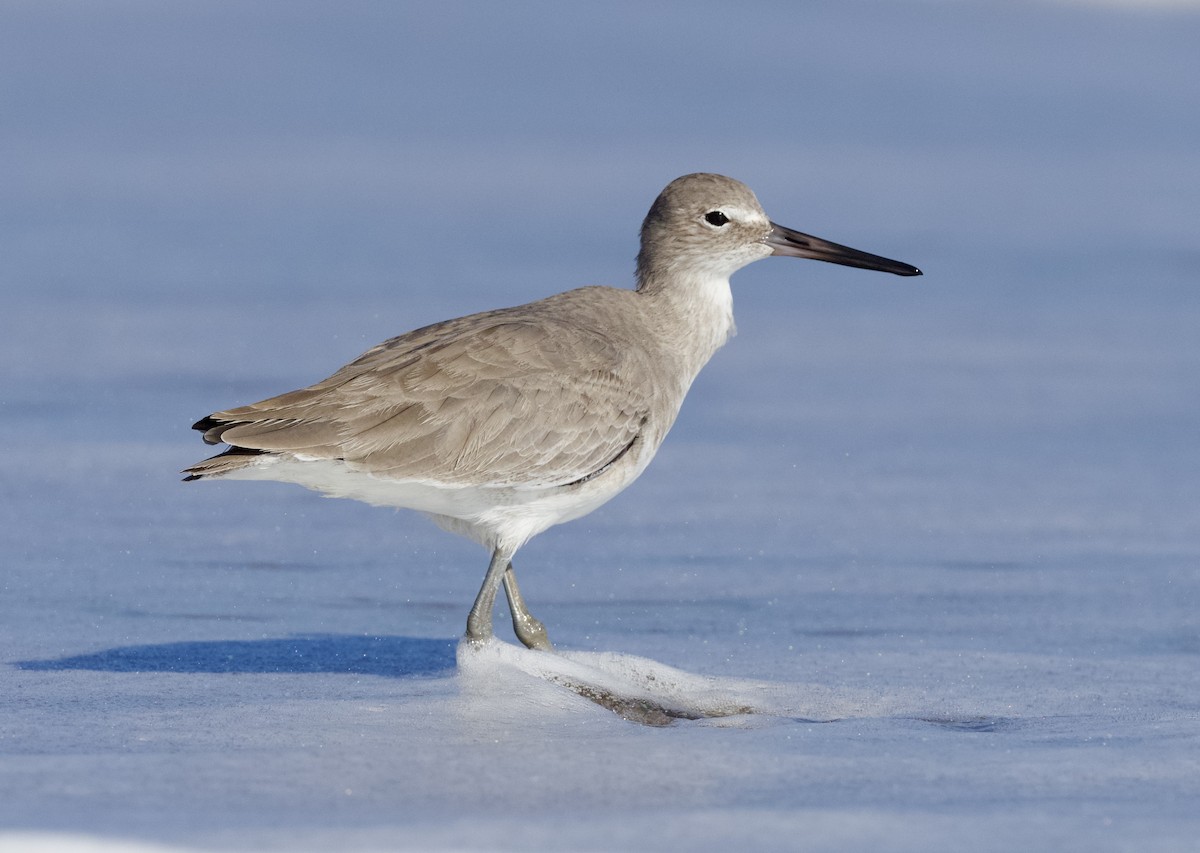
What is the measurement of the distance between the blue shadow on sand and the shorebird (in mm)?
236

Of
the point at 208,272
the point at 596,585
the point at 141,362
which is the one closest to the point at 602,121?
the point at 208,272

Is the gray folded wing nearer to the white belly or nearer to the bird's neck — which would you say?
the white belly

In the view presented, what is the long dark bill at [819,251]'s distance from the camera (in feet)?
22.5

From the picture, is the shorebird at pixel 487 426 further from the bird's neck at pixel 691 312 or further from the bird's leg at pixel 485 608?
the bird's neck at pixel 691 312

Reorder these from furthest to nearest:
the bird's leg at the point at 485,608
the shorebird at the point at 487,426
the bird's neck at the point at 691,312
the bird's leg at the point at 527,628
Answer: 1. the bird's neck at the point at 691,312
2. the bird's leg at the point at 527,628
3. the bird's leg at the point at 485,608
4. the shorebird at the point at 487,426

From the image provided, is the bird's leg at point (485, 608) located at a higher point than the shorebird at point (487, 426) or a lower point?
lower

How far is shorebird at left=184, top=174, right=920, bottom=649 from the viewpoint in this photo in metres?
5.70

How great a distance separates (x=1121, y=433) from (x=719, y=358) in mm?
2124

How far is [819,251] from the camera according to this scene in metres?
6.97

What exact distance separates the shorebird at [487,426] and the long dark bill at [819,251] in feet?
2.08

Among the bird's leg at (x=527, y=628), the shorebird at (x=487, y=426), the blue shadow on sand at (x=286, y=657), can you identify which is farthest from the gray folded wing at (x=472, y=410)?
the blue shadow on sand at (x=286, y=657)

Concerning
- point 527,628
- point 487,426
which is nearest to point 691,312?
point 487,426

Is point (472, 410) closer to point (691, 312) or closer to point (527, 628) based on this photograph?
point (527, 628)

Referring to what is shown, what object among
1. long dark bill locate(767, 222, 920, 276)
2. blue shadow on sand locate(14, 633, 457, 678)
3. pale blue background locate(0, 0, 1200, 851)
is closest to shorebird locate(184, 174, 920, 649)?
blue shadow on sand locate(14, 633, 457, 678)
